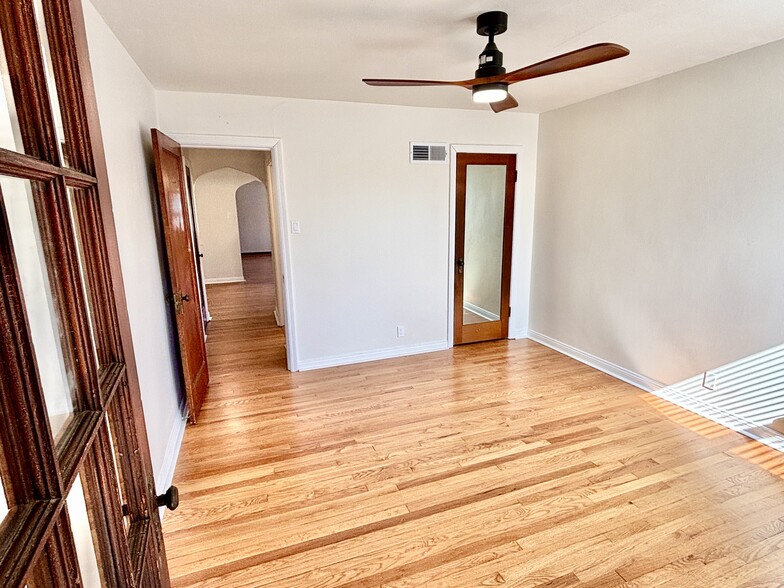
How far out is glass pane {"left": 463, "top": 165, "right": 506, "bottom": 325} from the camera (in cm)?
439

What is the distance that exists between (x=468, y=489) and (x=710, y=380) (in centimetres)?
204

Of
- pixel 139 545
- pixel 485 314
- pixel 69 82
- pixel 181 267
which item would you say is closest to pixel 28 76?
pixel 69 82

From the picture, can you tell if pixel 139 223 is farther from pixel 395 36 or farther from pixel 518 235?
pixel 518 235

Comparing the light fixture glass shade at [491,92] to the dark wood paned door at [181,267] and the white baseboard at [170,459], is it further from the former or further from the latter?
the white baseboard at [170,459]

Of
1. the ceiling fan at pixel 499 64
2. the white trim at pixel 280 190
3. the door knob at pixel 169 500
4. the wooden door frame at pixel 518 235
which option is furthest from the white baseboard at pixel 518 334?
the door knob at pixel 169 500

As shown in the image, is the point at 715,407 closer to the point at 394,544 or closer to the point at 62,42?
the point at 394,544

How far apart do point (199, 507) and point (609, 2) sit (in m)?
3.23

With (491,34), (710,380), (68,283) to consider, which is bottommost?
(710,380)

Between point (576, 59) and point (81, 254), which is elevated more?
point (576, 59)

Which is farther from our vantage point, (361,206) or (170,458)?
(361,206)

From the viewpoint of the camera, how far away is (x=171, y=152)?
306cm

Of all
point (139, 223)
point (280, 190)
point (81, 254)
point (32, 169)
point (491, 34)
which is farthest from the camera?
point (280, 190)

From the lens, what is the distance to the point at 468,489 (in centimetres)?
232

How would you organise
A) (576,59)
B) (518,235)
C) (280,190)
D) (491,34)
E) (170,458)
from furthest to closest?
(518,235), (280,190), (170,458), (491,34), (576,59)
